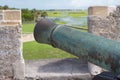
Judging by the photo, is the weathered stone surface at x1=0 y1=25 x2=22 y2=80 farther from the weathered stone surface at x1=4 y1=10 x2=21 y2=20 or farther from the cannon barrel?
the cannon barrel

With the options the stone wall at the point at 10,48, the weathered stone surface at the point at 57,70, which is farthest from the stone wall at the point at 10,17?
the weathered stone surface at the point at 57,70

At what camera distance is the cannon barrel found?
248 centimetres

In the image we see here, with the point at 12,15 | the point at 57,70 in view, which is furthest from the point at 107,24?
the point at 12,15

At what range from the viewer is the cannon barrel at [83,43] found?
2.48 m

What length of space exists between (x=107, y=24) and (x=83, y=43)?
5.48 feet

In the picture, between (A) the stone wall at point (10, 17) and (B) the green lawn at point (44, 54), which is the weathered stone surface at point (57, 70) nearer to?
(A) the stone wall at point (10, 17)

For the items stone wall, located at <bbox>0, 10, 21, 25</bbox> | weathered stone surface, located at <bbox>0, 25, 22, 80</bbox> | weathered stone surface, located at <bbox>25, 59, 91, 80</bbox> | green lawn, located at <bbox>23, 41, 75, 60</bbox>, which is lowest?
green lawn, located at <bbox>23, 41, 75, 60</bbox>

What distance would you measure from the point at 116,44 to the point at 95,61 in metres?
0.22

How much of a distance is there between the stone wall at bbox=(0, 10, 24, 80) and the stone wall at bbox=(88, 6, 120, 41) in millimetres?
937

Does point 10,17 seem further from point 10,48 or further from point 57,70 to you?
point 57,70

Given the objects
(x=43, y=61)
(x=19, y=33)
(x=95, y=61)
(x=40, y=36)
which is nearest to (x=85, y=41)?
(x=95, y=61)

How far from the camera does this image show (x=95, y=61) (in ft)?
8.48

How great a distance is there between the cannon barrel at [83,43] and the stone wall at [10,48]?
1.06 metres

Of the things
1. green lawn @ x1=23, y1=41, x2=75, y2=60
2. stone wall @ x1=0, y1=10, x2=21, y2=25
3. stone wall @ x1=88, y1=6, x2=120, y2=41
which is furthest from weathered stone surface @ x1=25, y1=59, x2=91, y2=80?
green lawn @ x1=23, y1=41, x2=75, y2=60
